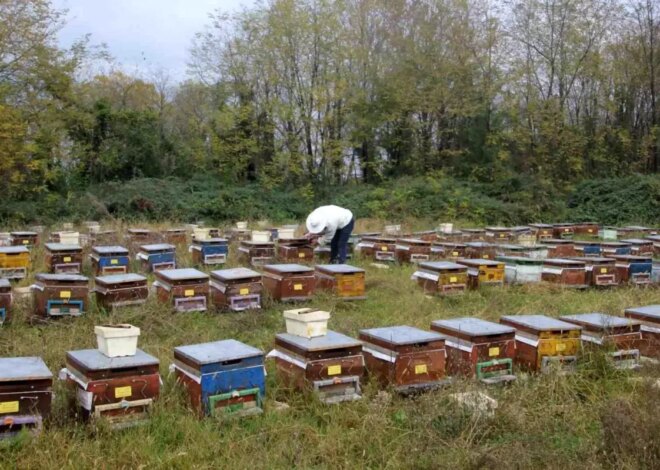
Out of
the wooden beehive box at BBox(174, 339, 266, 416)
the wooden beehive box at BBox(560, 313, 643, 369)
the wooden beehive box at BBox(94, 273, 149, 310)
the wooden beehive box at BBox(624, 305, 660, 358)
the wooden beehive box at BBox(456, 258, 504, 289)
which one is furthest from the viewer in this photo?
the wooden beehive box at BBox(456, 258, 504, 289)

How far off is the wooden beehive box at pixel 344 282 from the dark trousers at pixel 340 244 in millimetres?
2199

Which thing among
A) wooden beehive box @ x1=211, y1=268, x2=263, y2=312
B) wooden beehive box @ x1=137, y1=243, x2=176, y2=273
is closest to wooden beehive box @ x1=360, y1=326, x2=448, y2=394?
wooden beehive box @ x1=211, y1=268, x2=263, y2=312

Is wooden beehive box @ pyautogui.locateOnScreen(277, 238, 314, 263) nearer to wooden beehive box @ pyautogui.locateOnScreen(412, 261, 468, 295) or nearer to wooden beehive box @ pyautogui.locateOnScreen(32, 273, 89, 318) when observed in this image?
wooden beehive box @ pyautogui.locateOnScreen(412, 261, 468, 295)

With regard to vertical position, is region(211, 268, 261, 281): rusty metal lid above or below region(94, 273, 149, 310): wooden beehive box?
above

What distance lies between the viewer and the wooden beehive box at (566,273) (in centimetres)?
905

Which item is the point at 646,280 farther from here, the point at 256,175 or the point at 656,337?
the point at 256,175

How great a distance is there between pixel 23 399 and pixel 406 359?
2.42 meters

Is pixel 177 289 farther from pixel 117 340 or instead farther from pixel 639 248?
pixel 639 248

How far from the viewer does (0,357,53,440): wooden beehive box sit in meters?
3.64

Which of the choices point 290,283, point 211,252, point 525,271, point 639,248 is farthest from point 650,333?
point 639,248

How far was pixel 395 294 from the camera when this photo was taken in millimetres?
8469

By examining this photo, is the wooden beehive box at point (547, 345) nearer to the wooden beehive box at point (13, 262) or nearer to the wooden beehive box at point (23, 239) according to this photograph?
the wooden beehive box at point (13, 262)

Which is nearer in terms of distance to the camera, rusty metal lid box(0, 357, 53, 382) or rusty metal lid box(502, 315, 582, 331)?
rusty metal lid box(0, 357, 53, 382)

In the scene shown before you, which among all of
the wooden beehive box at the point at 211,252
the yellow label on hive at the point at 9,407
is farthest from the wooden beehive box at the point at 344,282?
the yellow label on hive at the point at 9,407
